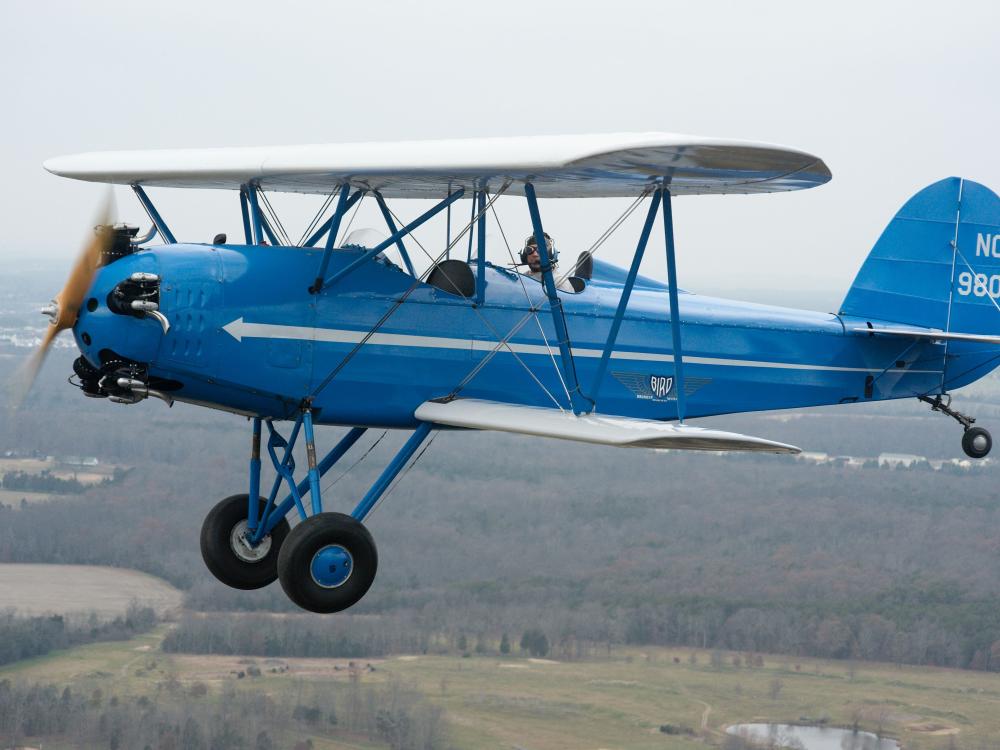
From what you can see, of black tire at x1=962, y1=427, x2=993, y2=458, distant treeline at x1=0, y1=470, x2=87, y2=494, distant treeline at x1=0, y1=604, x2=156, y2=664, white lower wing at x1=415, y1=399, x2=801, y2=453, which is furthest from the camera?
distant treeline at x1=0, y1=470, x2=87, y2=494

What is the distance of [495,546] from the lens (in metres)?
64.3

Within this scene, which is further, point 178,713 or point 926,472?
point 926,472

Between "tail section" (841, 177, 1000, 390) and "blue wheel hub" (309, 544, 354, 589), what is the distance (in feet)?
24.8

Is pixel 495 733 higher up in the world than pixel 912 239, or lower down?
lower down

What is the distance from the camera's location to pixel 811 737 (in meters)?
64.6

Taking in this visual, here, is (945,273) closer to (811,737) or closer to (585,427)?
(585,427)

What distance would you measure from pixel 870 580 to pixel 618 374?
5398 cm

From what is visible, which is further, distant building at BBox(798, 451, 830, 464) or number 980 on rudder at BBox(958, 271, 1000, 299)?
distant building at BBox(798, 451, 830, 464)

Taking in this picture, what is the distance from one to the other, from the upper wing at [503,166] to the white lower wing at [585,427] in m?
1.88

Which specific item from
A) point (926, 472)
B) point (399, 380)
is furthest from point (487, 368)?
point (926, 472)

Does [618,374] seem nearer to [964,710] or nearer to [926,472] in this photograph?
[964,710]

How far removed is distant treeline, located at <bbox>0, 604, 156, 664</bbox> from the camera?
65812 millimetres

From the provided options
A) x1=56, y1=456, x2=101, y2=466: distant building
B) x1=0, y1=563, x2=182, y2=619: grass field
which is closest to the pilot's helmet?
x1=0, y1=563, x2=182, y2=619: grass field

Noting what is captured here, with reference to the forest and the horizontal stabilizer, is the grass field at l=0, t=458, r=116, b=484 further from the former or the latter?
the horizontal stabilizer
